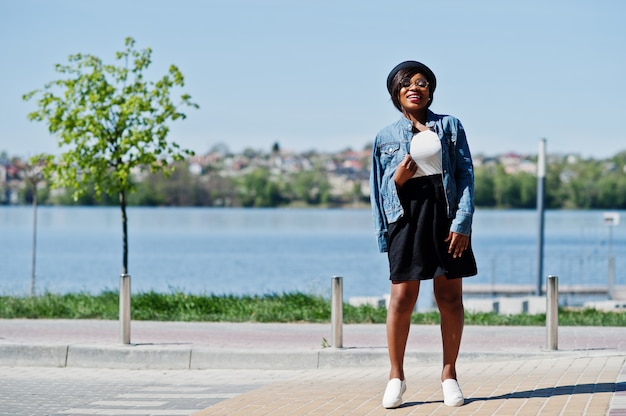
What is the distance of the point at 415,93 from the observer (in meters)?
7.73

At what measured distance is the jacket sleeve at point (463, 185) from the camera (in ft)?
24.5

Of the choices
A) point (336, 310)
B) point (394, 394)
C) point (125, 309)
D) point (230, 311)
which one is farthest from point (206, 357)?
point (230, 311)

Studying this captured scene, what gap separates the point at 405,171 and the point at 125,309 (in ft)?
15.1

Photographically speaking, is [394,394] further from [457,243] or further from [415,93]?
[415,93]

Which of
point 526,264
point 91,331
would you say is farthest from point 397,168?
point 526,264

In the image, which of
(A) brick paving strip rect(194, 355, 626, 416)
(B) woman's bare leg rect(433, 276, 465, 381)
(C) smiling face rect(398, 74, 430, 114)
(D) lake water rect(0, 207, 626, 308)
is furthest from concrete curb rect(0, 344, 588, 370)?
(D) lake water rect(0, 207, 626, 308)

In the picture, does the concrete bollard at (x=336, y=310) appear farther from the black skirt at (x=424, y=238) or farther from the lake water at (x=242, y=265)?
the lake water at (x=242, y=265)

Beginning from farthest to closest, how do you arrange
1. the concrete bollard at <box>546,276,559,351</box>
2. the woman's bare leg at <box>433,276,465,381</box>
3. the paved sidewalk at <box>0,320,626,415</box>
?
the concrete bollard at <box>546,276,559,351</box>, the paved sidewalk at <box>0,320,626,415</box>, the woman's bare leg at <box>433,276,465,381</box>

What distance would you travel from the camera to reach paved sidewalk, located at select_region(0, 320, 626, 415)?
7.98 metres

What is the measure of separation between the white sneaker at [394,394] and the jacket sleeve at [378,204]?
0.89 m

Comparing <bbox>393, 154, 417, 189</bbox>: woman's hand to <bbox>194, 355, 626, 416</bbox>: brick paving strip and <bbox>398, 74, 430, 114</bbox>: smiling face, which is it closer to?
<bbox>398, 74, 430, 114</bbox>: smiling face

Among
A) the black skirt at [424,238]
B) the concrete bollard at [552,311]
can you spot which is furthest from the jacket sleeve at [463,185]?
the concrete bollard at [552,311]

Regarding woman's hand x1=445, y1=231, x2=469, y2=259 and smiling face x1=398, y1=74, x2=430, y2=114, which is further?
smiling face x1=398, y1=74, x2=430, y2=114

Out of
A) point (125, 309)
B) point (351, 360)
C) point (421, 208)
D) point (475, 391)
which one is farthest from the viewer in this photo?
point (125, 309)
